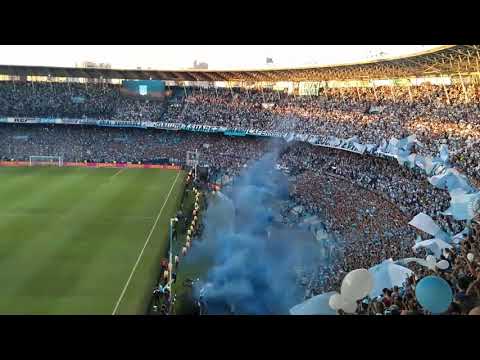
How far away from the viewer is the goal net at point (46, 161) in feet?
139

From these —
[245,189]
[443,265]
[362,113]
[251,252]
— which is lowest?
[251,252]

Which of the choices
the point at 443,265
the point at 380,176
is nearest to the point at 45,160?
the point at 380,176

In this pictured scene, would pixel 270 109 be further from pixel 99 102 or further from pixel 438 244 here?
pixel 438 244

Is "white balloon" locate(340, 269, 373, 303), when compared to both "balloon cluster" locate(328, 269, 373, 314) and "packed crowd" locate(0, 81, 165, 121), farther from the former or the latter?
"packed crowd" locate(0, 81, 165, 121)

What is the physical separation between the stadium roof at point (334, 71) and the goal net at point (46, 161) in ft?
37.1

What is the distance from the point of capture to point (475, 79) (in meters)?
26.0

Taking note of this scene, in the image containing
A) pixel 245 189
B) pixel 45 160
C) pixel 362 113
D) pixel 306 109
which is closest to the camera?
pixel 245 189

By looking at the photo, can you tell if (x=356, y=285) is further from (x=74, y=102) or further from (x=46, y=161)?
(x=74, y=102)

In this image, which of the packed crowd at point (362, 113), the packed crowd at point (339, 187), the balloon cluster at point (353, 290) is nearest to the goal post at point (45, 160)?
the packed crowd at point (339, 187)

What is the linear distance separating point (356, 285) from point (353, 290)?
0.11 meters

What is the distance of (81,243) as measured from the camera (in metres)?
18.7

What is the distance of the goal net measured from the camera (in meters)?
42.4

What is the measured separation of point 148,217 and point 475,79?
61.8ft

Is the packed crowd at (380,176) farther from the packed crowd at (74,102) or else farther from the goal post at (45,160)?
the packed crowd at (74,102)
